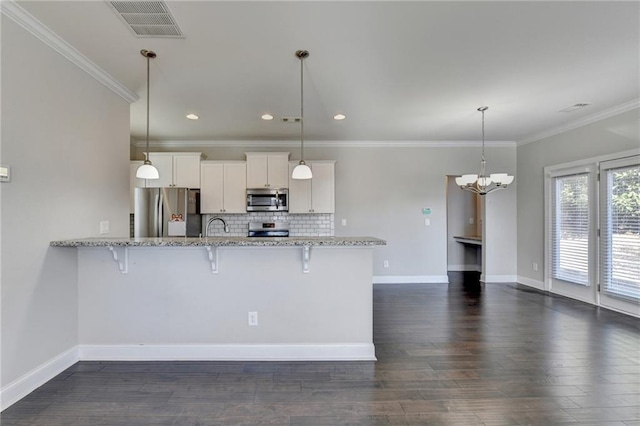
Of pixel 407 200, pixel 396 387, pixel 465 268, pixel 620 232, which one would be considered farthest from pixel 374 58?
pixel 465 268

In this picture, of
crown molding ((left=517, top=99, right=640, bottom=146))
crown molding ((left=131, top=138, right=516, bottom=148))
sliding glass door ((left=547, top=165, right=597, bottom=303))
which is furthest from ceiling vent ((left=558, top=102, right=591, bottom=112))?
crown molding ((left=131, top=138, right=516, bottom=148))

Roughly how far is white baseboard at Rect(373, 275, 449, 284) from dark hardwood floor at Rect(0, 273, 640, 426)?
230 cm

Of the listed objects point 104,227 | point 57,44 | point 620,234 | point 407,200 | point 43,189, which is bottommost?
point 620,234

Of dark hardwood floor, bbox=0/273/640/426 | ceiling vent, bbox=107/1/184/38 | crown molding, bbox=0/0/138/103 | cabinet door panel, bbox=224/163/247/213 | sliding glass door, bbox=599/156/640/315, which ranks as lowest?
dark hardwood floor, bbox=0/273/640/426

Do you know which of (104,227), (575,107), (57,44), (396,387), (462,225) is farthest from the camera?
(462,225)

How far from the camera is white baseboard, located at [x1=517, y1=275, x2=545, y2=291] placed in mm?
5316

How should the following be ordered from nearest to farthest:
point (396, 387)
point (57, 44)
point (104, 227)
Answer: point (396, 387) < point (57, 44) < point (104, 227)

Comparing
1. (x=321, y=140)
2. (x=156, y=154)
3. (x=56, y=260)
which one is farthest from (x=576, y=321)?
(x=156, y=154)

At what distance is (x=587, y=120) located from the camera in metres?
4.41

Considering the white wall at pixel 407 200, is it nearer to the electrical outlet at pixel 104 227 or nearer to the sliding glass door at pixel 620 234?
the sliding glass door at pixel 620 234

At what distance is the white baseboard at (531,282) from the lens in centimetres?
532

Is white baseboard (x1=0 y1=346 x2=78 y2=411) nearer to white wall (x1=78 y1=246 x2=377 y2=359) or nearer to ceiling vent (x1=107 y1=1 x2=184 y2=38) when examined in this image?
white wall (x1=78 y1=246 x2=377 y2=359)

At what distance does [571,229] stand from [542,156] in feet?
4.26

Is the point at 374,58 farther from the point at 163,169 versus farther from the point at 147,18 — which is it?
the point at 163,169
